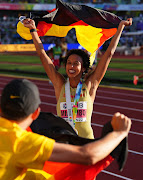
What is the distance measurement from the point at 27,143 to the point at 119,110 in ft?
25.8

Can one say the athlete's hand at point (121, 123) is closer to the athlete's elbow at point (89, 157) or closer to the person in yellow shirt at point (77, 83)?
the athlete's elbow at point (89, 157)

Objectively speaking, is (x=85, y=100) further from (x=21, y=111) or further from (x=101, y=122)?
(x=101, y=122)

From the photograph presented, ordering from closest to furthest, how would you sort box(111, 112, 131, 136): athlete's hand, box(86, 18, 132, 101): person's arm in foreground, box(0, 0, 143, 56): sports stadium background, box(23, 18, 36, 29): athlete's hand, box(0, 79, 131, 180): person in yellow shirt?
→ box(0, 79, 131, 180): person in yellow shirt < box(111, 112, 131, 136): athlete's hand < box(23, 18, 36, 29): athlete's hand < box(86, 18, 132, 101): person's arm in foreground < box(0, 0, 143, 56): sports stadium background

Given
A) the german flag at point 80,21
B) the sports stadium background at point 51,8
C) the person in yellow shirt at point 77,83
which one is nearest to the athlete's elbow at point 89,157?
the person in yellow shirt at point 77,83

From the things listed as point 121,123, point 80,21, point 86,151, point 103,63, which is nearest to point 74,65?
point 103,63

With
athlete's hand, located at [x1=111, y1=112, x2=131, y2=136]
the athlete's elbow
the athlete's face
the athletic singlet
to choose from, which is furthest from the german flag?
→ the athlete's elbow

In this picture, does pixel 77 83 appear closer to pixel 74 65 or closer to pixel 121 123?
pixel 74 65

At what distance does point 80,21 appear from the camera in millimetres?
4234

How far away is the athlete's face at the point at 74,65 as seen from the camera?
352cm

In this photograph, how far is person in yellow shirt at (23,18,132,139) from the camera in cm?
338

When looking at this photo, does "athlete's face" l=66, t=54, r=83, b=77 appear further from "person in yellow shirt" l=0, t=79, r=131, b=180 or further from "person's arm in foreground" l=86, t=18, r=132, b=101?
"person in yellow shirt" l=0, t=79, r=131, b=180

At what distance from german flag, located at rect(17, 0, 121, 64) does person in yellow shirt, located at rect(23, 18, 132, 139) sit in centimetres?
50

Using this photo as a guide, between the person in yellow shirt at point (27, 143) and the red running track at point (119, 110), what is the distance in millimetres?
3213

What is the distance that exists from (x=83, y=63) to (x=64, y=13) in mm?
744
